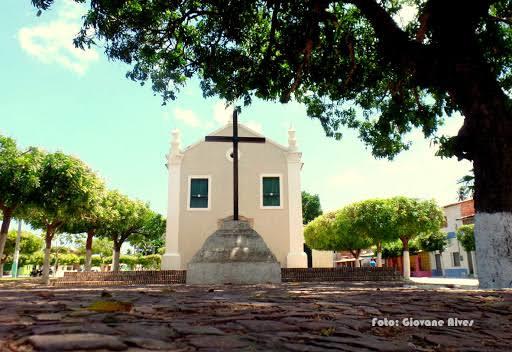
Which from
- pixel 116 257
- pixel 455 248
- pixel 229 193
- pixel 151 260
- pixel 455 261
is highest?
pixel 229 193

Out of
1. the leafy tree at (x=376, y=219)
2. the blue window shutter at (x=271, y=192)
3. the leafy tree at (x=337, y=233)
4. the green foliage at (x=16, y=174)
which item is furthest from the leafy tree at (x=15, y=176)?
the leafy tree at (x=337, y=233)

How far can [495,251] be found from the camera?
21.6 ft

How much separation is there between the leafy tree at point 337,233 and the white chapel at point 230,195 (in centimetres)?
672

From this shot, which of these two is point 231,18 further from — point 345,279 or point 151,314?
point 345,279

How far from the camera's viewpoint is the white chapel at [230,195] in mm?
20828

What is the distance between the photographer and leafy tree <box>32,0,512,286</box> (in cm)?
682

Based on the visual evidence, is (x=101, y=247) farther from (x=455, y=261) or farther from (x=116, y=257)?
(x=455, y=261)

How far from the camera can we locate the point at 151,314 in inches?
123

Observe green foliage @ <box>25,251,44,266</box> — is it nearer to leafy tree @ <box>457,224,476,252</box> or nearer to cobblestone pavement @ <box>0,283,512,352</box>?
leafy tree @ <box>457,224,476,252</box>

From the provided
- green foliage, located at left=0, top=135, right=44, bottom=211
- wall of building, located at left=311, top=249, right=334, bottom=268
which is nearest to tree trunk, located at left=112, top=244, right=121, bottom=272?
green foliage, located at left=0, top=135, right=44, bottom=211

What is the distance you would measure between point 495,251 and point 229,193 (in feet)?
53.2

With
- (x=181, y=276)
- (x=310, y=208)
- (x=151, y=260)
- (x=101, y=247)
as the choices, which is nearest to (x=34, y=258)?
(x=101, y=247)

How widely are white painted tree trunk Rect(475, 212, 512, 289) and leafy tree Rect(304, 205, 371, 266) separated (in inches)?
757

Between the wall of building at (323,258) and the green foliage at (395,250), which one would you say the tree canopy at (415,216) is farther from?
the green foliage at (395,250)
